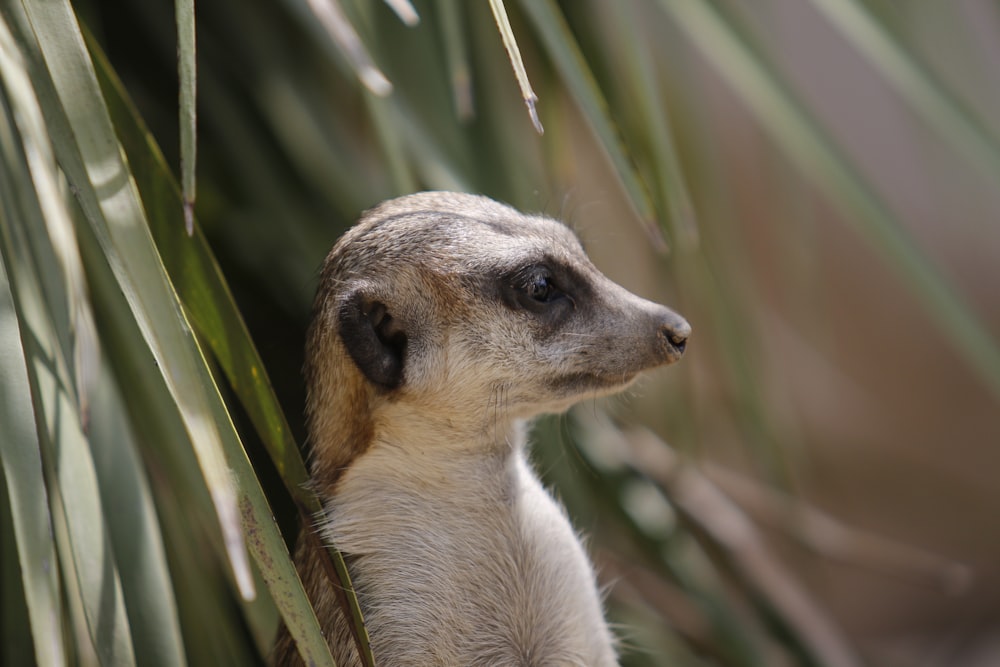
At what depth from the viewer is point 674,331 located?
1.24m

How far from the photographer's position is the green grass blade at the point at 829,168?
56.5 inches

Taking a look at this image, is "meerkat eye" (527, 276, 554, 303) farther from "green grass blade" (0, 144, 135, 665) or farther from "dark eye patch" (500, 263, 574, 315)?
"green grass blade" (0, 144, 135, 665)

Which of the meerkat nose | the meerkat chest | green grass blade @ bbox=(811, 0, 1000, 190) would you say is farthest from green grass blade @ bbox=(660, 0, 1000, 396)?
the meerkat chest

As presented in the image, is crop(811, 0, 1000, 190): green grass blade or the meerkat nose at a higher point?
crop(811, 0, 1000, 190): green grass blade

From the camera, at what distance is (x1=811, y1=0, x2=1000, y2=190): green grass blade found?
4.69 ft

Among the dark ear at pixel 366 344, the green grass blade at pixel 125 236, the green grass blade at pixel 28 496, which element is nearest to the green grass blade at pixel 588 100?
the dark ear at pixel 366 344

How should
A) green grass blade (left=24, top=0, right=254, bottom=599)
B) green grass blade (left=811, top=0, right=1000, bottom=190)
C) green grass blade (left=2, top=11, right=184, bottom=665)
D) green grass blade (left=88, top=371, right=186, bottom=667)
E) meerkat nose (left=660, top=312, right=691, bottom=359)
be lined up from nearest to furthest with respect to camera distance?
1. green grass blade (left=24, top=0, right=254, bottom=599)
2. green grass blade (left=2, top=11, right=184, bottom=665)
3. green grass blade (left=88, top=371, right=186, bottom=667)
4. meerkat nose (left=660, top=312, right=691, bottom=359)
5. green grass blade (left=811, top=0, right=1000, bottom=190)

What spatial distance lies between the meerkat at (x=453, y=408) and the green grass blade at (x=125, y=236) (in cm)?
41

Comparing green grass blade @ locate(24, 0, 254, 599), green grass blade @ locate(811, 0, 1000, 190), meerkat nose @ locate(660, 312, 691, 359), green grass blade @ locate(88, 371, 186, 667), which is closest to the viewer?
green grass blade @ locate(24, 0, 254, 599)

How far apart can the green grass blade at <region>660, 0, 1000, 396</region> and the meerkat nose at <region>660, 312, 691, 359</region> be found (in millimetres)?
352

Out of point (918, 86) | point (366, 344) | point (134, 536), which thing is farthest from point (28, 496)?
point (918, 86)

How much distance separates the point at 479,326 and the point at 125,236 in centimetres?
51

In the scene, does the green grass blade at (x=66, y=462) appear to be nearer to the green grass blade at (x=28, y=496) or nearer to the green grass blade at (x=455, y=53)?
the green grass blade at (x=28, y=496)

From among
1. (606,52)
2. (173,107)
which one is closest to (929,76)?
(606,52)
